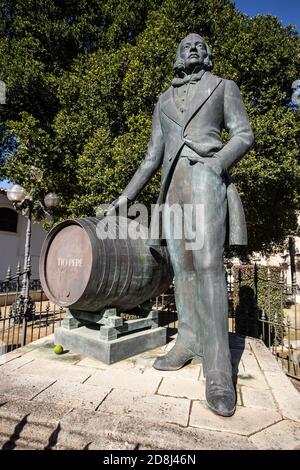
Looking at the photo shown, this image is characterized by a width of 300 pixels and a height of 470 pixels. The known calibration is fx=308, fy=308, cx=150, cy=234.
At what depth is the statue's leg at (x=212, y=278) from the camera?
2395 mm

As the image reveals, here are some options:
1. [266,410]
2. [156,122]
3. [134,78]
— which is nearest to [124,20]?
[134,78]

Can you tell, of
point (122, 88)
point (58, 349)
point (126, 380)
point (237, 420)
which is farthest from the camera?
point (122, 88)

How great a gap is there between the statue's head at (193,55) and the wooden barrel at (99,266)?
1.72 m

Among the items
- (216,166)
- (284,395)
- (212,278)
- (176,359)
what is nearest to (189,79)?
(216,166)

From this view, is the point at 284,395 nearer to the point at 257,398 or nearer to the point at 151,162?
the point at 257,398

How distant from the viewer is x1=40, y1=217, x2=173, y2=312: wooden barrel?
312 cm

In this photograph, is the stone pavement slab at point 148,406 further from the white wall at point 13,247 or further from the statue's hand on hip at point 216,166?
the white wall at point 13,247

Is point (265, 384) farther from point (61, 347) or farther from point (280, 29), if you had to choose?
point (280, 29)

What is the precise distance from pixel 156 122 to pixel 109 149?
21.6 ft

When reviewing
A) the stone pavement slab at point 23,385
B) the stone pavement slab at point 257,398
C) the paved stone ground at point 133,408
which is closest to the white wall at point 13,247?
the stone pavement slab at point 23,385

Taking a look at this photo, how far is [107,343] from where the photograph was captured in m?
3.11

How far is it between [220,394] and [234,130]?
2.18 meters

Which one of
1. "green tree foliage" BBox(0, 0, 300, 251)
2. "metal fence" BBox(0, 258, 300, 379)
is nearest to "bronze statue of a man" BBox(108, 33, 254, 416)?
"metal fence" BBox(0, 258, 300, 379)

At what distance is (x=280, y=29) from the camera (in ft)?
35.2
